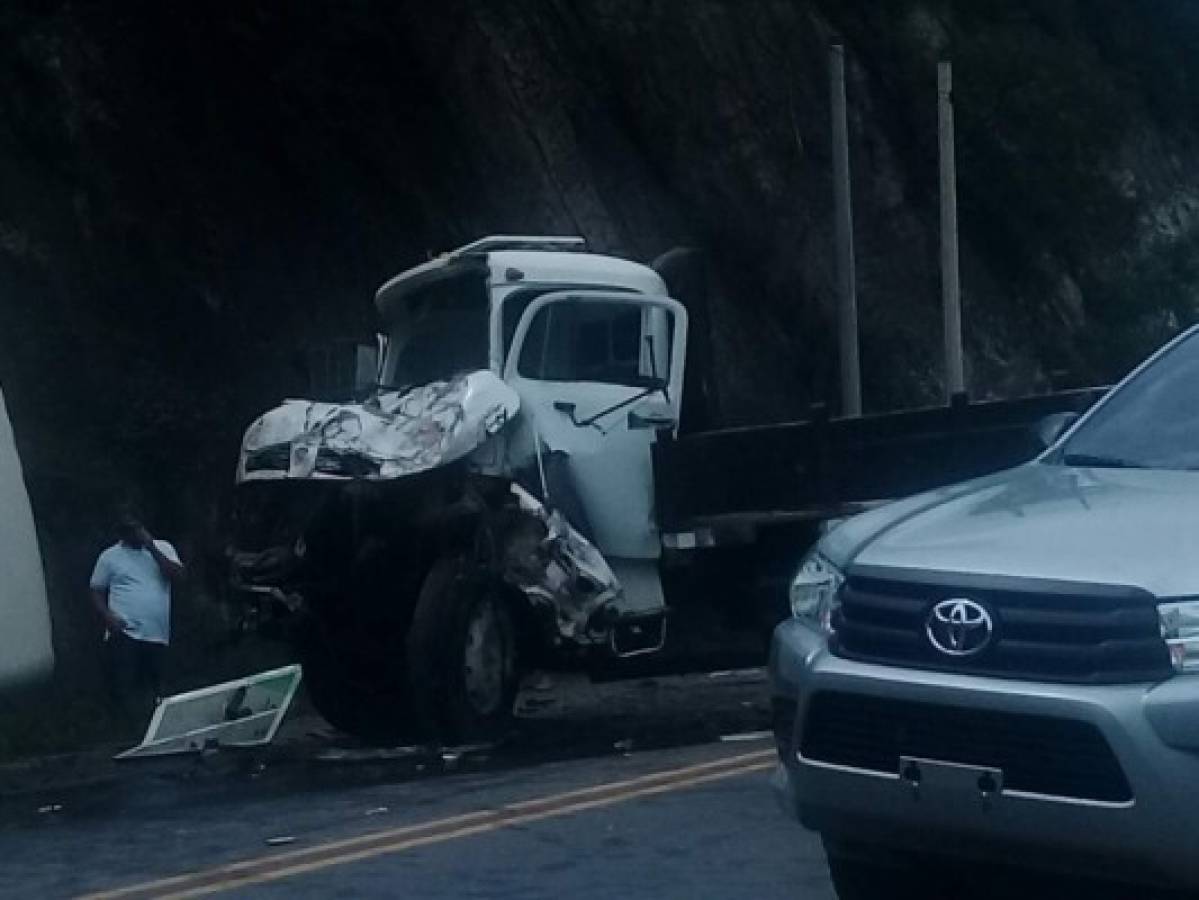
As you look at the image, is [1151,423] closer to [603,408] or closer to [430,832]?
[430,832]

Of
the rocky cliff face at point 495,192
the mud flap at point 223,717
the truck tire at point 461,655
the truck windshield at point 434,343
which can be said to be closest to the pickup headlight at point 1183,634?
the truck tire at point 461,655

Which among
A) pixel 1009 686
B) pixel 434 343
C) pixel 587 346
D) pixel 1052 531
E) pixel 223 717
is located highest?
pixel 434 343

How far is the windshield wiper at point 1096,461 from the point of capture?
8.02 meters

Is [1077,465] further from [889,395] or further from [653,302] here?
[889,395]

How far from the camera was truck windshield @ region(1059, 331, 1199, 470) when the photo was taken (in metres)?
8.03

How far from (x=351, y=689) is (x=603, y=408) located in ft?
7.10

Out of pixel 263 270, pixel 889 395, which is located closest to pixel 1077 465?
pixel 263 270

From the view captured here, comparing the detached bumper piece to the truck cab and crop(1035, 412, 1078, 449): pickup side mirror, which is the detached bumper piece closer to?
the truck cab

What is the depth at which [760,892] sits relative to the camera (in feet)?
29.5

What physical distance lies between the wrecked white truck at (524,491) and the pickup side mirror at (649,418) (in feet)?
Answer: 0.04

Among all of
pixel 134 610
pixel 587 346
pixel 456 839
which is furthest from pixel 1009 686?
pixel 134 610

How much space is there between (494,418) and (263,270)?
8713 mm

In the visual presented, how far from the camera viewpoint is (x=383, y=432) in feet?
46.5

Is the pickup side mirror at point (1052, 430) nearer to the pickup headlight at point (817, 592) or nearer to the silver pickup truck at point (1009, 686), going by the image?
the silver pickup truck at point (1009, 686)
